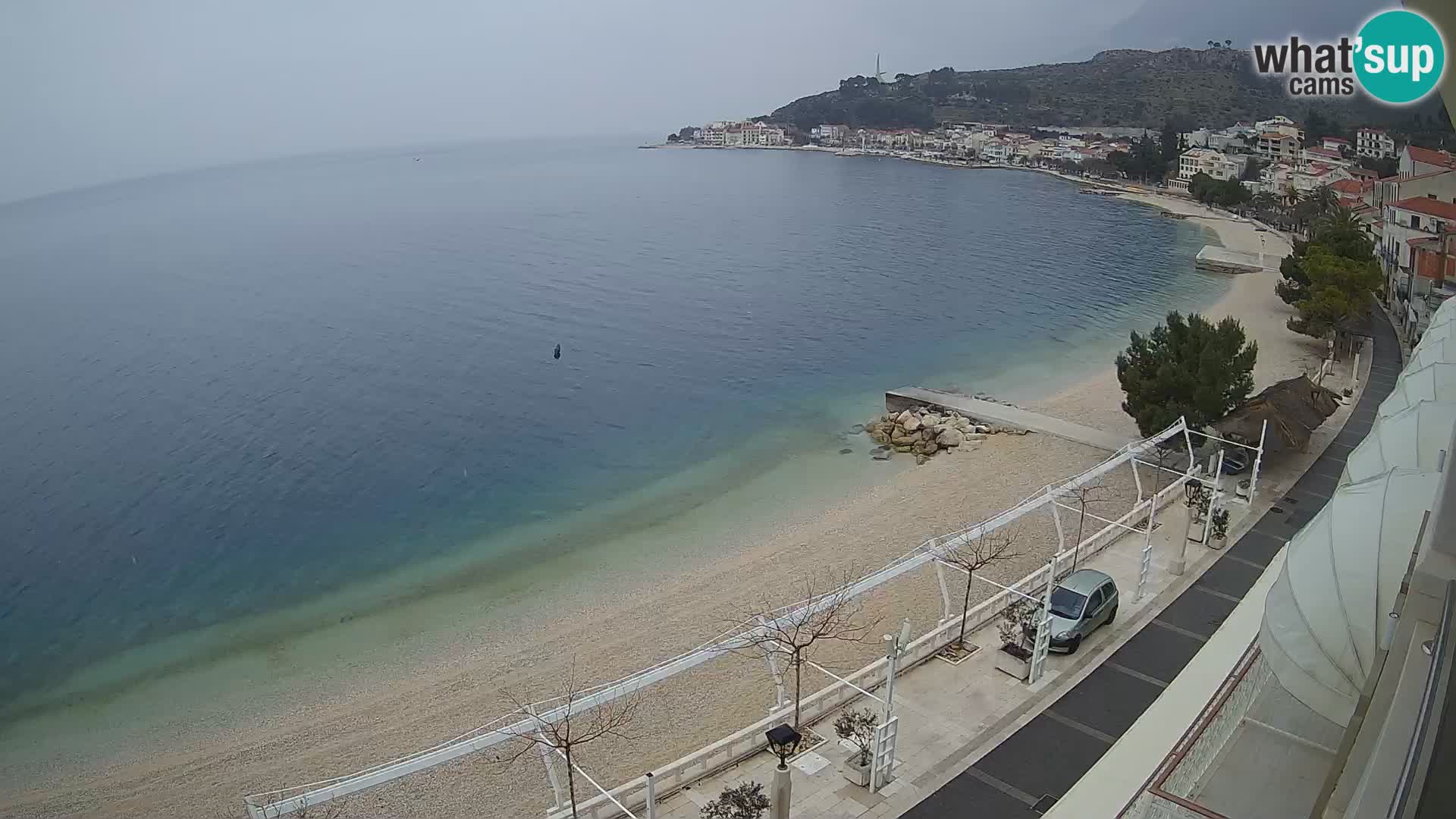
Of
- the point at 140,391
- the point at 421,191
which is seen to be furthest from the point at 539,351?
the point at 421,191

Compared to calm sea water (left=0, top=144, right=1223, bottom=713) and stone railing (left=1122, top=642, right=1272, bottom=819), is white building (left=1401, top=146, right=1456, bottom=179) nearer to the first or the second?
calm sea water (left=0, top=144, right=1223, bottom=713)

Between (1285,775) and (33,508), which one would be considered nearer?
(1285,775)

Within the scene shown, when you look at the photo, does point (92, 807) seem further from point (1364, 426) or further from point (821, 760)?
point (1364, 426)

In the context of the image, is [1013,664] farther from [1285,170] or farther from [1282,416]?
[1285,170]

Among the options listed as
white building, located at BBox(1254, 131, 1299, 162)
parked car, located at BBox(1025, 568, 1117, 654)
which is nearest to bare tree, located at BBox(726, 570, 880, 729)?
parked car, located at BBox(1025, 568, 1117, 654)

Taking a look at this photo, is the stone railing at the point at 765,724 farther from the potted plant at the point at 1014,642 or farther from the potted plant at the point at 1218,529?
the potted plant at the point at 1218,529

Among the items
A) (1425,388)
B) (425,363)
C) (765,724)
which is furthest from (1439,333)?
(425,363)
